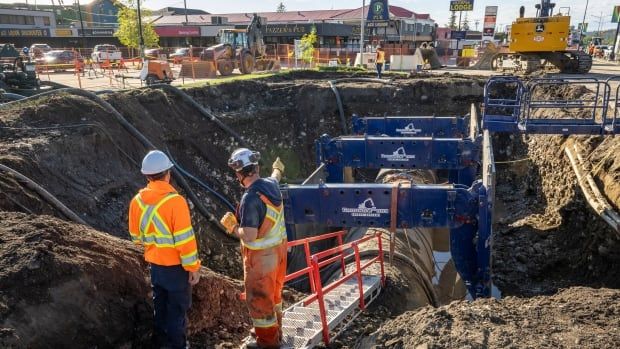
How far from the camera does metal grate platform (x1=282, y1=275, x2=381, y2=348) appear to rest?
177 inches

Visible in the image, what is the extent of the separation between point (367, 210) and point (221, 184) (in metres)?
6.16

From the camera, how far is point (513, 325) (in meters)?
3.86

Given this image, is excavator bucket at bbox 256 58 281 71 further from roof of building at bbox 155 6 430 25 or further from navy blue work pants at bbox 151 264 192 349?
roof of building at bbox 155 6 430 25

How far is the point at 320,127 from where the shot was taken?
1566cm

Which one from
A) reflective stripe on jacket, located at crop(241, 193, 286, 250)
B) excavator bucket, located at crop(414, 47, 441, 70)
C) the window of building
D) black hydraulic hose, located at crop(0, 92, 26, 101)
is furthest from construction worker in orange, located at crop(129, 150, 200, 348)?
the window of building

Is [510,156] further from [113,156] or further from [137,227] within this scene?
[137,227]

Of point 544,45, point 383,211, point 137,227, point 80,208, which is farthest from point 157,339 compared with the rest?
point 544,45

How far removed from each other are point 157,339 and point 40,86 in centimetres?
1414

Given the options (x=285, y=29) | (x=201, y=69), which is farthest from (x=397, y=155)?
(x=285, y=29)

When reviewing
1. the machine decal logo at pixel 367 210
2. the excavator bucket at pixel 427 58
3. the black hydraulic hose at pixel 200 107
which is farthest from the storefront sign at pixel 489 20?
the machine decal logo at pixel 367 210

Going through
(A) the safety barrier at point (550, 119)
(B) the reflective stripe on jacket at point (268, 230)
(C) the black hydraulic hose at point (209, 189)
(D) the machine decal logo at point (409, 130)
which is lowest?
(C) the black hydraulic hose at point (209, 189)

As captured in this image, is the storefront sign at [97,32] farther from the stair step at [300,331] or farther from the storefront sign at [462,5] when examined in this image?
the stair step at [300,331]

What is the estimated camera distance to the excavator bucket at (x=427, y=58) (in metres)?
28.0

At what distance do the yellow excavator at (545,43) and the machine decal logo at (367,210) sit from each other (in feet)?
67.1
